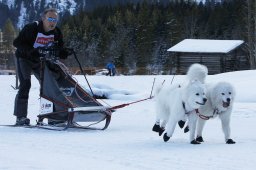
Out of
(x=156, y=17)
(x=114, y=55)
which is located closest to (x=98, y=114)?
(x=114, y=55)

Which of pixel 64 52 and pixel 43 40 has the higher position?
pixel 43 40

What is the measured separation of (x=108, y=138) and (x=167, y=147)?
0.88 metres

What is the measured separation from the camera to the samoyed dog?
483 cm

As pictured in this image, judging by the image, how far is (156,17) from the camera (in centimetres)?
5806

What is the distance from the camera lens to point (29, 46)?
6250 millimetres

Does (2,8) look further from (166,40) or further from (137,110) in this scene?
(137,110)

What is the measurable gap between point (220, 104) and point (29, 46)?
8.76 feet

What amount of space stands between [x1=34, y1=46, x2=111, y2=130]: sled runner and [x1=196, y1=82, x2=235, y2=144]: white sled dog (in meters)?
1.49

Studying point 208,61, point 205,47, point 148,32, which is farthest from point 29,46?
point 148,32

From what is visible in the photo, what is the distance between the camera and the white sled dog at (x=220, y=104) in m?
4.83

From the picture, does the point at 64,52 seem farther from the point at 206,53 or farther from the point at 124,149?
the point at 206,53

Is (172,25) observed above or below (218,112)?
above

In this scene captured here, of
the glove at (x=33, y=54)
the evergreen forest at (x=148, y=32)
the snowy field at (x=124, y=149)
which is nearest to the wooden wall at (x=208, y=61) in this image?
the evergreen forest at (x=148, y=32)

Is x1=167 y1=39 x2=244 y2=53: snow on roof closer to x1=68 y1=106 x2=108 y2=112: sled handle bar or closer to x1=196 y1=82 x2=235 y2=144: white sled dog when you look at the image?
x1=68 y1=106 x2=108 y2=112: sled handle bar
